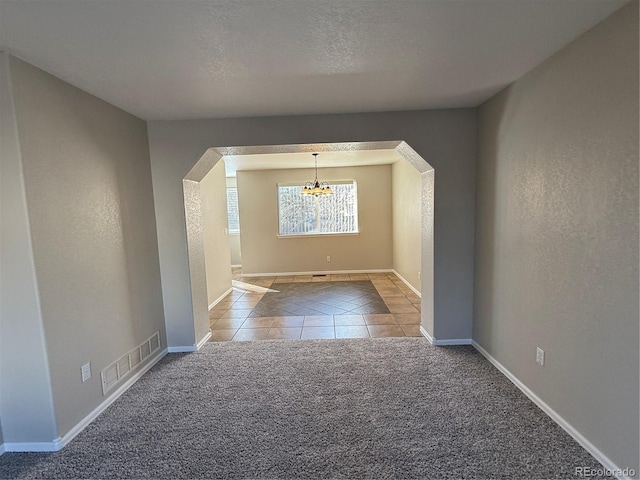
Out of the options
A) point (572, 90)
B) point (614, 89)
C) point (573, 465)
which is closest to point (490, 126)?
point (572, 90)

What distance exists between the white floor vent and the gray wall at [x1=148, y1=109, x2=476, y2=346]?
19.9 inches

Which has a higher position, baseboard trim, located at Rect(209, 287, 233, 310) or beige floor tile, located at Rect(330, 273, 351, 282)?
baseboard trim, located at Rect(209, 287, 233, 310)

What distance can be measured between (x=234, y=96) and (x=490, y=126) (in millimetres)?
2147

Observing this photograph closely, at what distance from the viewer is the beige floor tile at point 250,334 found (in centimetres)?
359

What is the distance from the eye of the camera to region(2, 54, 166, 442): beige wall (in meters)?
1.85

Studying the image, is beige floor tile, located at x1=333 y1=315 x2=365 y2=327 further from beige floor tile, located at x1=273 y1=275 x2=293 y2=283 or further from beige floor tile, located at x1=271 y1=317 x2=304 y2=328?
beige floor tile, located at x1=273 y1=275 x2=293 y2=283

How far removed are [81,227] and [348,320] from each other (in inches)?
118

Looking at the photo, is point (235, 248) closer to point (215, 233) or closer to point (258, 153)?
point (215, 233)

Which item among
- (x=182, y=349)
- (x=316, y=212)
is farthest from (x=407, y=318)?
(x=316, y=212)

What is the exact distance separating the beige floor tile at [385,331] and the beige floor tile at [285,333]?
845 mm

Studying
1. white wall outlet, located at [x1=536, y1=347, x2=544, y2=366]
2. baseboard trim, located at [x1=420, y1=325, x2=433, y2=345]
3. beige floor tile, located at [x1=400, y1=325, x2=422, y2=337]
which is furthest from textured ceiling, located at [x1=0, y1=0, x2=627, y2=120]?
beige floor tile, located at [x1=400, y1=325, x2=422, y2=337]

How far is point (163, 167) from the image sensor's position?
121 inches

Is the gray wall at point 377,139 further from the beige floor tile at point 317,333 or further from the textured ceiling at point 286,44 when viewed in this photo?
the beige floor tile at point 317,333

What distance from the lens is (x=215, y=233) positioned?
5.22 m
